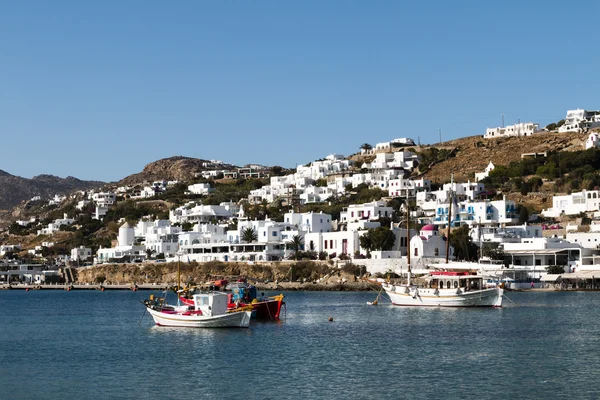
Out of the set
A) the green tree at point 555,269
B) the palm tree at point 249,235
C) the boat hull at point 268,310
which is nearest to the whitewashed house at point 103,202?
the palm tree at point 249,235

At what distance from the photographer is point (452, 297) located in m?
58.6

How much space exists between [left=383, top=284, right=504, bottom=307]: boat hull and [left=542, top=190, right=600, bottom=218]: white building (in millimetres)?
50254

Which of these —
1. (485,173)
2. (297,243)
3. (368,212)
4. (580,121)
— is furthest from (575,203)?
(580,121)

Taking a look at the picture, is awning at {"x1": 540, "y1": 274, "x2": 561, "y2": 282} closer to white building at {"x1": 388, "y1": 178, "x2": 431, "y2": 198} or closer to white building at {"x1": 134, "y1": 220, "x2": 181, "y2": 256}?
white building at {"x1": 388, "y1": 178, "x2": 431, "y2": 198}

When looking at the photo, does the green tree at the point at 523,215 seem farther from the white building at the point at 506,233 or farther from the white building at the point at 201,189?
the white building at the point at 201,189

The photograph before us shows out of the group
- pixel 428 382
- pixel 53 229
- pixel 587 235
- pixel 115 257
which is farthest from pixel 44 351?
pixel 53 229

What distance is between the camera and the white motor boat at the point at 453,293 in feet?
193

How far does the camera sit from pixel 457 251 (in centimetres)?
9094

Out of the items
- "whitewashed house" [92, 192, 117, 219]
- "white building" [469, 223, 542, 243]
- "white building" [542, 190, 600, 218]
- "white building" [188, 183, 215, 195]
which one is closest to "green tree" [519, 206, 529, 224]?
"white building" [542, 190, 600, 218]

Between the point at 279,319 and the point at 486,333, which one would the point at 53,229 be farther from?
the point at 486,333

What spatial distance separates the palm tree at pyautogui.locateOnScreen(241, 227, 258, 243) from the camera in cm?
10506

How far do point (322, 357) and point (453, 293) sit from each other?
80.0 ft

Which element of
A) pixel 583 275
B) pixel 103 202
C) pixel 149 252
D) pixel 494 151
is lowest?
pixel 583 275

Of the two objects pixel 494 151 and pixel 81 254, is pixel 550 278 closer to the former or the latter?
pixel 494 151
